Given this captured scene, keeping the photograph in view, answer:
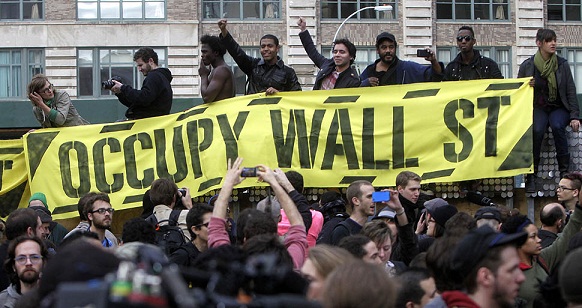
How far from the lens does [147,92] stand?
1387 cm

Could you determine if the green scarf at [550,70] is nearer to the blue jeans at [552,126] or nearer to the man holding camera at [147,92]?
the blue jeans at [552,126]

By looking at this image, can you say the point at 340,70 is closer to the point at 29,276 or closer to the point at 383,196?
the point at 383,196

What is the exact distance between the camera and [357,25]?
4738 centimetres

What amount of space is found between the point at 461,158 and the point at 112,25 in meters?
34.9

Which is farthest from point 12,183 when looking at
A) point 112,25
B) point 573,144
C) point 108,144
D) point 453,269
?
point 112,25

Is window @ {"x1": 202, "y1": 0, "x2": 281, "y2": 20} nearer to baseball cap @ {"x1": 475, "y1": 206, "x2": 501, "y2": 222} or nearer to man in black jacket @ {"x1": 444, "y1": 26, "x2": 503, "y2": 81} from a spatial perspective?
man in black jacket @ {"x1": 444, "y1": 26, "x2": 503, "y2": 81}

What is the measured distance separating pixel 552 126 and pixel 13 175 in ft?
19.9

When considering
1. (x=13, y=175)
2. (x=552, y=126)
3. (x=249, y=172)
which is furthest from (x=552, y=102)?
(x=13, y=175)

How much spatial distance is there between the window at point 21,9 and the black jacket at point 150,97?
108 ft

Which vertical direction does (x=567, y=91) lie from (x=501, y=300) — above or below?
above

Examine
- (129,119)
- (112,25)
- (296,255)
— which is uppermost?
(112,25)

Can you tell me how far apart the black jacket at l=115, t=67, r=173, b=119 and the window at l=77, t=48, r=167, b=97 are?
105 feet

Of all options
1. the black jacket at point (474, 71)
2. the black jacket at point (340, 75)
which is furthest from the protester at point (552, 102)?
Result: the black jacket at point (340, 75)

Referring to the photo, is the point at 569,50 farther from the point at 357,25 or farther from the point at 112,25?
the point at 112,25
